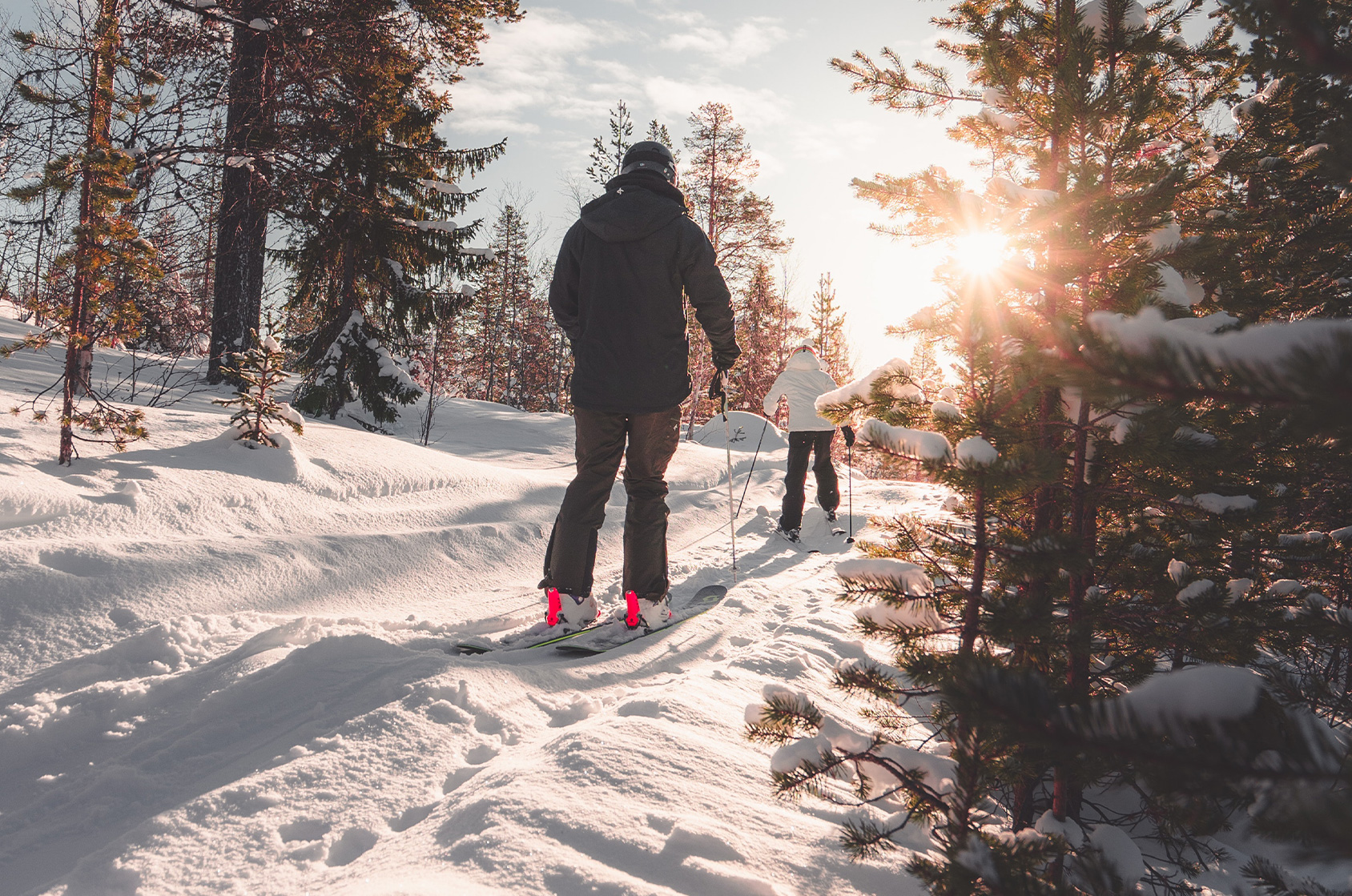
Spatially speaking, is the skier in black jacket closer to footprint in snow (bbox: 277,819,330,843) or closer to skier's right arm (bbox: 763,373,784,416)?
footprint in snow (bbox: 277,819,330,843)

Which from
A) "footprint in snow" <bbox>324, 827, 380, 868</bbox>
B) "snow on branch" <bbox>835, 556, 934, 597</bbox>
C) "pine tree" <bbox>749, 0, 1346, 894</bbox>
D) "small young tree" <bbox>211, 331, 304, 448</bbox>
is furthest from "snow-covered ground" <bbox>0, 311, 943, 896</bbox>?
"snow on branch" <bbox>835, 556, 934, 597</bbox>

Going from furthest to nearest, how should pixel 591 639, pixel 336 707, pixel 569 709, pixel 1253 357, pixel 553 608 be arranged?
pixel 553 608 → pixel 591 639 → pixel 569 709 → pixel 336 707 → pixel 1253 357

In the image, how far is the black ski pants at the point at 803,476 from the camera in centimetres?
668

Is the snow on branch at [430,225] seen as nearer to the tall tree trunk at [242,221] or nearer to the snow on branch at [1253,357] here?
the tall tree trunk at [242,221]

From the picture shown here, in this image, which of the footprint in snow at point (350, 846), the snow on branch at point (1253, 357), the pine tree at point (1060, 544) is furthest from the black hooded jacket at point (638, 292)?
the snow on branch at point (1253, 357)

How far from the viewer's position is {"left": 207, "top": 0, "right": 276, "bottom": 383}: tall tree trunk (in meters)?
8.20

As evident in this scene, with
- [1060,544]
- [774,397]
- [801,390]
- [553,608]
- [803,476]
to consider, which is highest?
[801,390]

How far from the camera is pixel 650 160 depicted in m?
3.37

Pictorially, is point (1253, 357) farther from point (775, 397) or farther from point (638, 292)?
point (775, 397)

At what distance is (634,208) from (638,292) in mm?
423

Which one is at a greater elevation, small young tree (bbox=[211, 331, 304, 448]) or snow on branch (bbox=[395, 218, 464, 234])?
snow on branch (bbox=[395, 218, 464, 234])

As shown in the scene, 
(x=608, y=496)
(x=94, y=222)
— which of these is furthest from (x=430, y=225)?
(x=608, y=496)

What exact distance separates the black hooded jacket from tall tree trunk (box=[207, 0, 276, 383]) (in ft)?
23.8

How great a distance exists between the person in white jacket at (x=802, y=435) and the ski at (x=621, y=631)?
A: 2.76 meters
